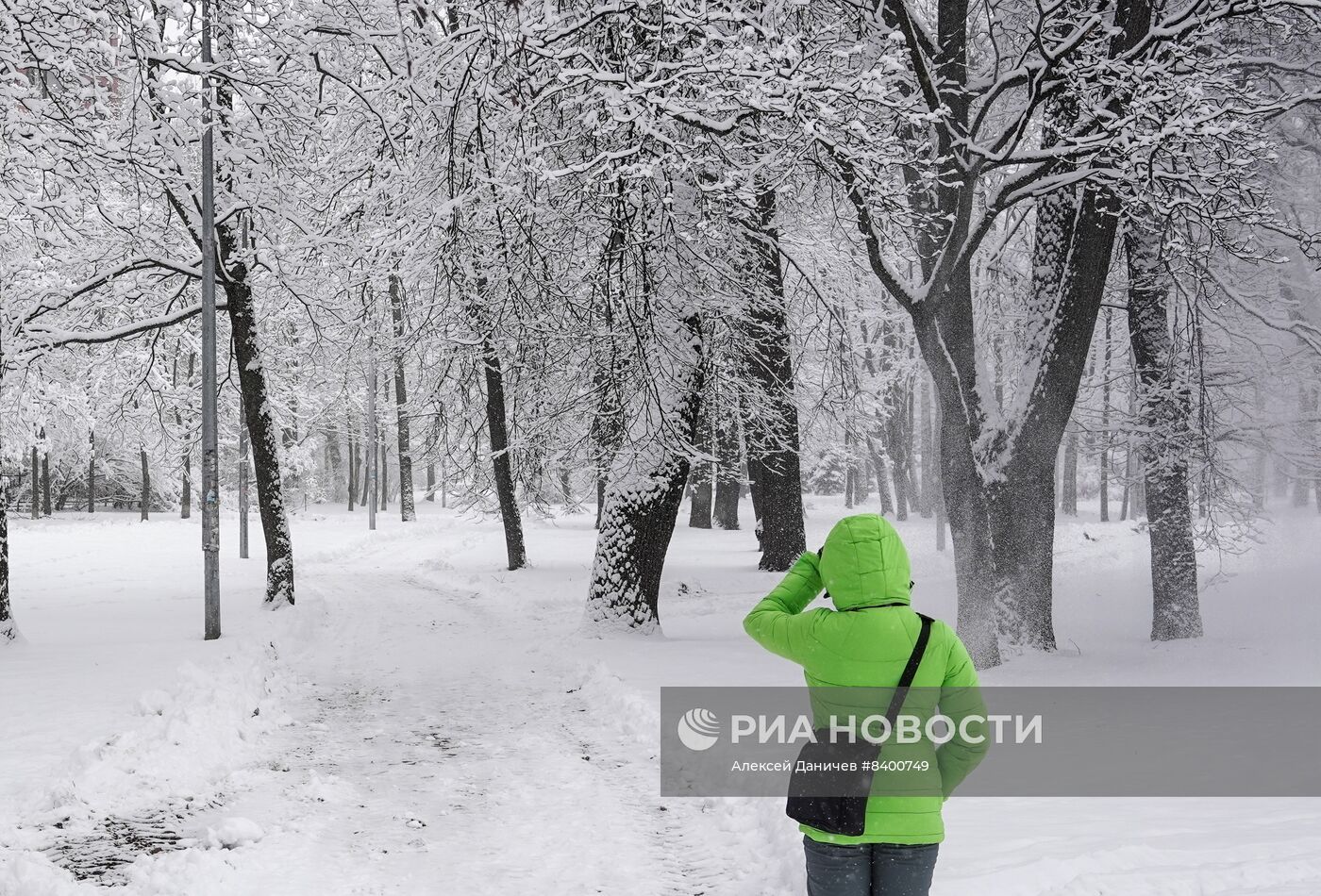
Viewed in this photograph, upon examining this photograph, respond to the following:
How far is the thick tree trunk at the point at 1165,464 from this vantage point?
12.9m

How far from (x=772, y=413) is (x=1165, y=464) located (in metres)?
5.76

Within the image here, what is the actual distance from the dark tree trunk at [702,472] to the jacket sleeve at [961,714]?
27.1ft

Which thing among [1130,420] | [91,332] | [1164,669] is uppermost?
[91,332]

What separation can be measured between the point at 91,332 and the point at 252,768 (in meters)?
8.93

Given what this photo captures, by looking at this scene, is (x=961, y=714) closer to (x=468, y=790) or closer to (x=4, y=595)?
(x=468, y=790)

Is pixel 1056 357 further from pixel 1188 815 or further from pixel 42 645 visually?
pixel 42 645

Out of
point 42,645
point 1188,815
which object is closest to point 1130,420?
point 1188,815

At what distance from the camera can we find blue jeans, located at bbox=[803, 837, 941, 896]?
3.00m

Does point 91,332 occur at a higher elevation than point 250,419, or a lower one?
higher

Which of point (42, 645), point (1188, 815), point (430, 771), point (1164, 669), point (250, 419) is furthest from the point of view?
point (250, 419)

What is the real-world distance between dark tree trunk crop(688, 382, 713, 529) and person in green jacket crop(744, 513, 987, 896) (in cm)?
820

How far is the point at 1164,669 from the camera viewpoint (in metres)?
10.9

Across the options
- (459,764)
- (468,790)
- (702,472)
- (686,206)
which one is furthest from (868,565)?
(702,472)

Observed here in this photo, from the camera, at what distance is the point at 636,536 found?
495 inches
